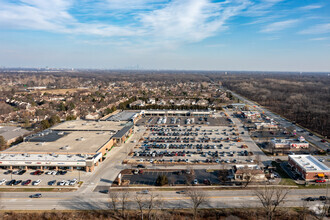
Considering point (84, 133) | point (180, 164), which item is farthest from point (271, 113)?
point (84, 133)

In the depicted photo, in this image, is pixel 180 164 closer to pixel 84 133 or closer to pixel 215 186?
pixel 215 186

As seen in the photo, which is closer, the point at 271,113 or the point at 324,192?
the point at 324,192

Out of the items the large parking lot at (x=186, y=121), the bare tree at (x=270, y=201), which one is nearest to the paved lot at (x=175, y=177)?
the bare tree at (x=270, y=201)

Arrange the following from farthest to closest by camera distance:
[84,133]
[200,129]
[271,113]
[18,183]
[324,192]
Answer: [271,113] < [200,129] < [84,133] < [18,183] < [324,192]

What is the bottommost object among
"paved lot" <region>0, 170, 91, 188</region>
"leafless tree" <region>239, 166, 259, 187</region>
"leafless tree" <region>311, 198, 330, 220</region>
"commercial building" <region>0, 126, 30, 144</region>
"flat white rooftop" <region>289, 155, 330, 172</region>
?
"paved lot" <region>0, 170, 91, 188</region>

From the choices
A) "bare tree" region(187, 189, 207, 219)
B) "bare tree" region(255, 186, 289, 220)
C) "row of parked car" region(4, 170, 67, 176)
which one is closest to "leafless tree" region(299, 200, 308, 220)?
"bare tree" region(255, 186, 289, 220)

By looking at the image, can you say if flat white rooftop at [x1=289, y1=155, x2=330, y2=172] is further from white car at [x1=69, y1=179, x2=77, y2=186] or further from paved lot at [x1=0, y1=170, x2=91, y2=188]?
white car at [x1=69, y1=179, x2=77, y2=186]

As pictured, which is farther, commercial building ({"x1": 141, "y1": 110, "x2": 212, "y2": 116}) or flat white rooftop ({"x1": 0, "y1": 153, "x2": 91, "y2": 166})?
commercial building ({"x1": 141, "y1": 110, "x2": 212, "y2": 116})
